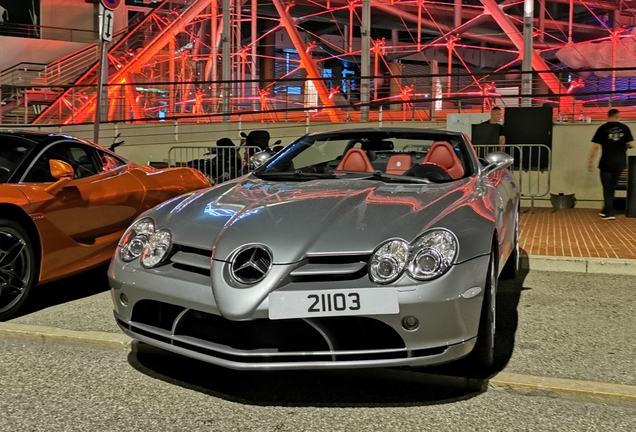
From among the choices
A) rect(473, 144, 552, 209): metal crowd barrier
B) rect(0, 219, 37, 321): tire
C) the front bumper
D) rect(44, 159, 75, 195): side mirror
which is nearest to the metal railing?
rect(473, 144, 552, 209): metal crowd barrier

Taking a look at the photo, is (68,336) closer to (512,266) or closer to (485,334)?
(485,334)

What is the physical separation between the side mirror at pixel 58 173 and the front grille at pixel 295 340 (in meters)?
2.21

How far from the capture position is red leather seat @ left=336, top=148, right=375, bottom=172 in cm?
483

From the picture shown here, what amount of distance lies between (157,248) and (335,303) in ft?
3.39

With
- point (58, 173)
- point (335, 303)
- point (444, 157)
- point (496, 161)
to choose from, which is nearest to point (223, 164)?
point (58, 173)

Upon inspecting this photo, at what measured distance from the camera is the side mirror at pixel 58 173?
4.86 metres

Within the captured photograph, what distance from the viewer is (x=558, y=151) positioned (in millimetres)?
13078

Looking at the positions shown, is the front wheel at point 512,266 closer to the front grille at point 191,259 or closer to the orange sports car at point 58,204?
the orange sports car at point 58,204

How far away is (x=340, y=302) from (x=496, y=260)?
1.30 metres

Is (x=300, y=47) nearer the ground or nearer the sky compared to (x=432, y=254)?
nearer the sky

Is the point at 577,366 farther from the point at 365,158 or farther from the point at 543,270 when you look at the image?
the point at 543,270

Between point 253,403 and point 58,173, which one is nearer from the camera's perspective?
point 253,403

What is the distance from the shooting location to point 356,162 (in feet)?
16.0

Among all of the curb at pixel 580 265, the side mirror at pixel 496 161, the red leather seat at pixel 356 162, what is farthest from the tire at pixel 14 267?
the curb at pixel 580 265
